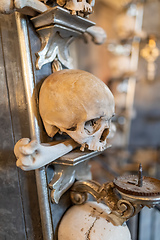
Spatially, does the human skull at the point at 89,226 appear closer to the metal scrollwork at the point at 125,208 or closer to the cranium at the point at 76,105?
the metal scrollwork at the point at 125,208

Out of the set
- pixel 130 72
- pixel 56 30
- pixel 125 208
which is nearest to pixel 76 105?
pixel 56 30

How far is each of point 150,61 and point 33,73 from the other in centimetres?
253

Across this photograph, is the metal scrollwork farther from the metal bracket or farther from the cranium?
the metal bracket

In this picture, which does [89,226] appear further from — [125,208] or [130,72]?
[130,72]

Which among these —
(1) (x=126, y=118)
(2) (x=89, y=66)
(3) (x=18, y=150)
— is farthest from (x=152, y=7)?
(3) (x=18, y=150)

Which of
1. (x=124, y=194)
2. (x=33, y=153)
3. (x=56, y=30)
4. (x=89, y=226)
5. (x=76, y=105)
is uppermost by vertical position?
(x=56, y=30)

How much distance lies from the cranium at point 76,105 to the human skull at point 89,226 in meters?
0.30

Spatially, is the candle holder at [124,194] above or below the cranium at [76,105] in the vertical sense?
below

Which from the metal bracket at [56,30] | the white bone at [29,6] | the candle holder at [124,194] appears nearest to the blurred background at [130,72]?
the candle holder at [124,194]

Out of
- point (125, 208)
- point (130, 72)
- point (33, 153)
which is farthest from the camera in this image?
point (130, 72)

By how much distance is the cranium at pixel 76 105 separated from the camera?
2.27 ft

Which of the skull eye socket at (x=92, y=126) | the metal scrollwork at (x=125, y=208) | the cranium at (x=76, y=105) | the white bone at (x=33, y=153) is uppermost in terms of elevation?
the cranium at (x=76, y=105)

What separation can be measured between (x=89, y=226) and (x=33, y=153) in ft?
1.30

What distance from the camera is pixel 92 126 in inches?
30.1
